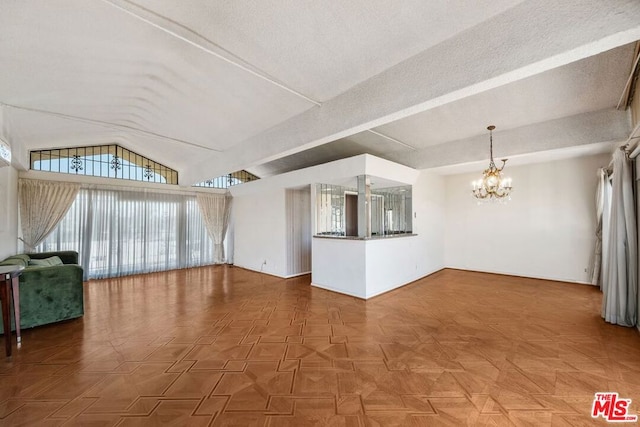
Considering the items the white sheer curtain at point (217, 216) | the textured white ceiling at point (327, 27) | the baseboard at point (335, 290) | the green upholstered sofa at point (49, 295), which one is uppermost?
the textured white ceiling at point (327, 27)

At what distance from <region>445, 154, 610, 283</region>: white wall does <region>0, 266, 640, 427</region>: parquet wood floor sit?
1484 mm

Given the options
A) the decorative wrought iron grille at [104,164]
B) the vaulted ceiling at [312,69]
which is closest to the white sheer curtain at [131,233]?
the decorative wrought iron grille at [104,164]

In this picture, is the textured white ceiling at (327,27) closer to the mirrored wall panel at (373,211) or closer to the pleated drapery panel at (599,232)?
the mirrored wall panel at (373,211)

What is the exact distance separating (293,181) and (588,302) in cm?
573

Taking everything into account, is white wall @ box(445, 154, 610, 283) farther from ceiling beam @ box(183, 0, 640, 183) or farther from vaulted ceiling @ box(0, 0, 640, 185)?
ceiling beam @ box(183, 0, 640, 183)

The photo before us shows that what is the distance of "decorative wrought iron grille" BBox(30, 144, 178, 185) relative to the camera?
18.3 ft

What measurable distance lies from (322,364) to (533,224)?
6144 mm

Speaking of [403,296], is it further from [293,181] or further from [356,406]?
[293,181]

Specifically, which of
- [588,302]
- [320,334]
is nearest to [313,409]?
[320,334]

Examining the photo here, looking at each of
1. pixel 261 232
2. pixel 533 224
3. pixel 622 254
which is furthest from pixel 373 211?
pixel 622 254

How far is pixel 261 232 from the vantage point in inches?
267

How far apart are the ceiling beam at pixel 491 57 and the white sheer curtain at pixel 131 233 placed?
19.9 feet

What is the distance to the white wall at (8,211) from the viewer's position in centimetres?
400

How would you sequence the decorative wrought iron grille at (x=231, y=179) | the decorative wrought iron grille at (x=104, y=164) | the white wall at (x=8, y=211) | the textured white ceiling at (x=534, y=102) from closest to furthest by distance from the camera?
the textured white ceiling at (x=534, y=102)
the white wall at (x=8, y=211)
the decorative wrought iron grille at (x=104, y=164)
the decorative wrought iron grille at (x=231, y=179)
